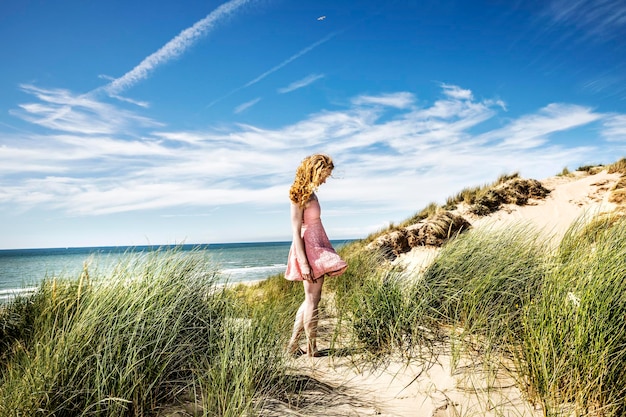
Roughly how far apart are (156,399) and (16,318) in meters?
2.93

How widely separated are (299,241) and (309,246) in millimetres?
181

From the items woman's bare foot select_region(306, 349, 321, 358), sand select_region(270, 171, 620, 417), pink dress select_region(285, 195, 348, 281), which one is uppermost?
pink dress select_region(285, 195, 348, 281)

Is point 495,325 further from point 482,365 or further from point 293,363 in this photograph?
point 293,363

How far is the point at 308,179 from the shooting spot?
4.19 metres

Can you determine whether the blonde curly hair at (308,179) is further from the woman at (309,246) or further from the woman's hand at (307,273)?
the woman's hand at (307,273)

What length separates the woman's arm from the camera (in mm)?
4133

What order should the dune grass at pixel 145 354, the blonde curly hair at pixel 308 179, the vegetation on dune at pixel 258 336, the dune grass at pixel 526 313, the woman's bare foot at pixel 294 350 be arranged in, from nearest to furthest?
1. the dune grass at pixel 145 354
2. the vegetation on dune at pixel 258 336
3. the dune grass at pixel 526 313
4. the woman's bare foot at pixel 294 350
5. the blonde curly hair at pixel 308 179

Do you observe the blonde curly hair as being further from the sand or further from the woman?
the sand

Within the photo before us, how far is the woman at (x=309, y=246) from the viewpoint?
4156mm

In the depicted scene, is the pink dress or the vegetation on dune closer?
the vegetation on dune

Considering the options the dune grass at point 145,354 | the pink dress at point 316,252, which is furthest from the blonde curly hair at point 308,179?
the dune grass at point 145,354

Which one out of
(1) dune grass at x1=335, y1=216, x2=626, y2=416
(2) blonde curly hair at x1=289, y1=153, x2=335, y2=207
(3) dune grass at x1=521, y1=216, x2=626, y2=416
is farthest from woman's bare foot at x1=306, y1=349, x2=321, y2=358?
(3) dune grass at x1=521, y1=216, x2=626, y2=416

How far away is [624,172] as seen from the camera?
1139cm

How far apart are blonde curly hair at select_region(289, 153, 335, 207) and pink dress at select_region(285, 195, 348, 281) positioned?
13 centimetres
